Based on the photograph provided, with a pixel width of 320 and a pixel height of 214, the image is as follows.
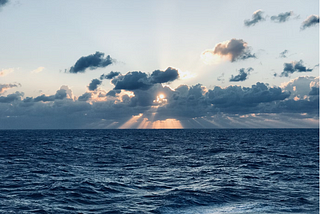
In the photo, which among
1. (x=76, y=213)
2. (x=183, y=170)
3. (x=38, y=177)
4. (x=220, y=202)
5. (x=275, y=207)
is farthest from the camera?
(x=183, y=170)

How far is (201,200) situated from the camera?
20.4 meters

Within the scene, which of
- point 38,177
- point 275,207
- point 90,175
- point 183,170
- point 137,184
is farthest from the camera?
point 183,170

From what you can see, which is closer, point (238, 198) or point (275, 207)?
point (275, 207)

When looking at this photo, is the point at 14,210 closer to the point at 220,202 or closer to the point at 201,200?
the point at 201,200

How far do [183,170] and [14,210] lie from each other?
69.1 ft

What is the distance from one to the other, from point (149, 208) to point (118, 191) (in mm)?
5576

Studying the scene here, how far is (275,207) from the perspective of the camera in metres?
18.6

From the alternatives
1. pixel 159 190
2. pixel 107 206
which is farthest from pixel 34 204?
pixel 159 190

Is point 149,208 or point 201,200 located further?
point 201,200

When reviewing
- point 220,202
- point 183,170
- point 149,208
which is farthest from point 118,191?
point 183,170

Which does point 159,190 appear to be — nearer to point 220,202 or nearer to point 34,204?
point 220,202

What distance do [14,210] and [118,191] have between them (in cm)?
813

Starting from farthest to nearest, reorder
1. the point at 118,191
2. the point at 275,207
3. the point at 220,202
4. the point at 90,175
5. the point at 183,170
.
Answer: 1. the point at 183,170
2. the point at 90,175
3. the point at 118,191
4. the point at 220,202
5. the point at 275,207

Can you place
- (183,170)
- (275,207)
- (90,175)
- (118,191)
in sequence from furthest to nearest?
(183,170)
(90,175)
(118,191)
(275,207)
